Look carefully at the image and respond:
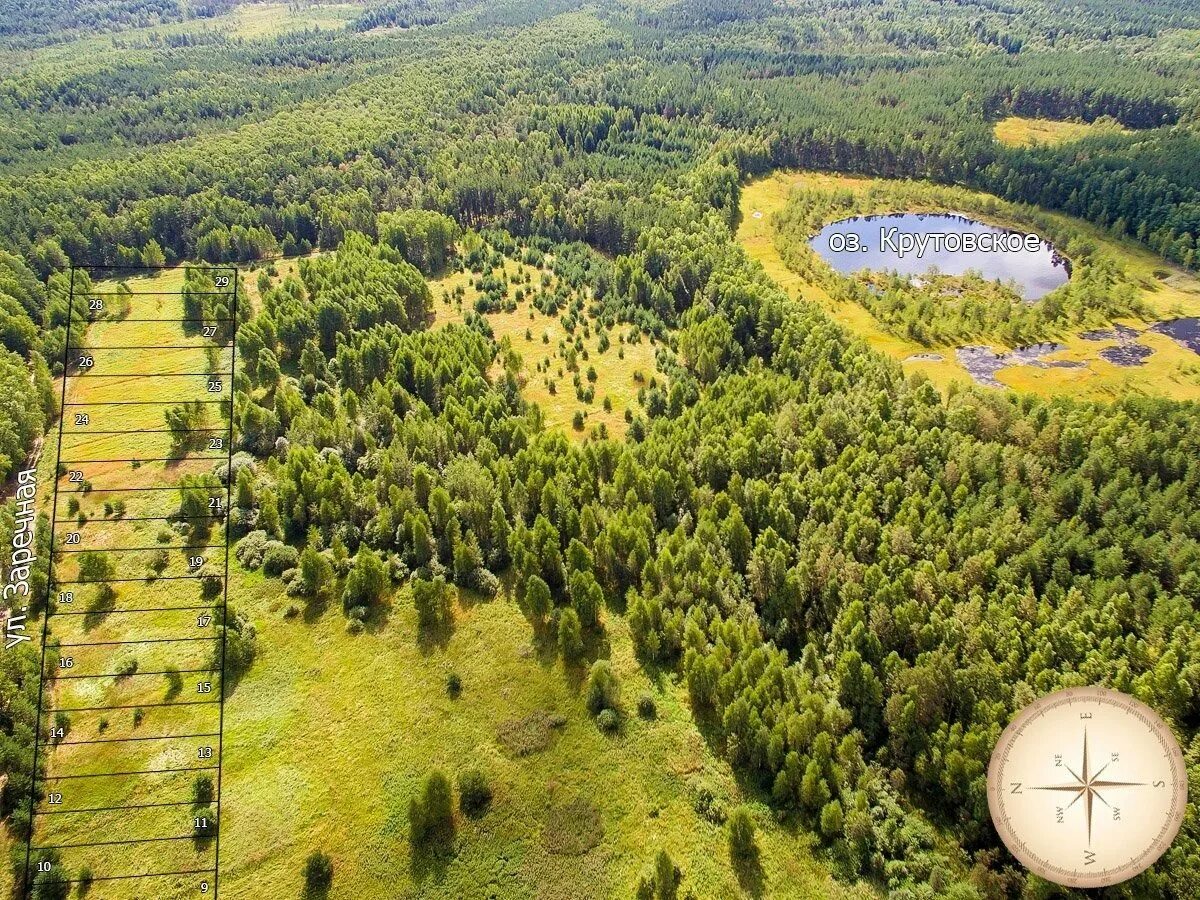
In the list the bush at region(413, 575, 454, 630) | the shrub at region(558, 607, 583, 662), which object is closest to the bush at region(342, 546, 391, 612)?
the bush at region(413, 575, 454, 630)

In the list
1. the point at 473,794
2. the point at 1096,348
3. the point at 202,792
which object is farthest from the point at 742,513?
the point at 1096,348

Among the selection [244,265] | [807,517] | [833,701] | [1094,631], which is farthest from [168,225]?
[1094,631]

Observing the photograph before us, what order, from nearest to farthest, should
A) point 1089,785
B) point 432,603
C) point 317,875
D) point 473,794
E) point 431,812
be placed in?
1. point 1089,785
2. point 317,875
3. point 431,812
4. point 473,794
5. point 432,603

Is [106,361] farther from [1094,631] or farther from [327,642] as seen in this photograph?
[1094,631]

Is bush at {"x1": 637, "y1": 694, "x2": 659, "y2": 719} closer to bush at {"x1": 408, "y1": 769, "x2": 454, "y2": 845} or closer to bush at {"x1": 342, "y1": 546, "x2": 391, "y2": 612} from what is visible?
bush at {"x1": 408, "y1": 769, "x2": 454, "y2": 845}

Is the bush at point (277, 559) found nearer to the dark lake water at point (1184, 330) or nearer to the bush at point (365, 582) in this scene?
the bush at point (365, 582)

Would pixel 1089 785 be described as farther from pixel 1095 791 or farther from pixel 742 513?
pixel 742 513

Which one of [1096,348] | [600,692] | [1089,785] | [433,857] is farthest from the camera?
[1096,348]

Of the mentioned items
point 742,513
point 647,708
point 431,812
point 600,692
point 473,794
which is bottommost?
point 647,708
